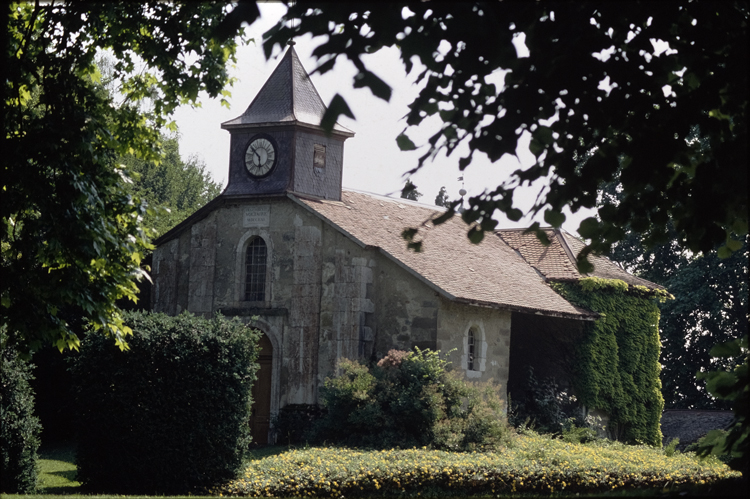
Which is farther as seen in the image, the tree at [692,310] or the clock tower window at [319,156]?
the tree at [692,310]

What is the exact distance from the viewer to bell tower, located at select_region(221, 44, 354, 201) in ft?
75.8

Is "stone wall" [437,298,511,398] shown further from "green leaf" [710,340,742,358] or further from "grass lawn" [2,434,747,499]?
"green leaf" [710,340,742,358]

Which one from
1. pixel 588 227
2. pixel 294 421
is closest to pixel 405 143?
pixel 588 227

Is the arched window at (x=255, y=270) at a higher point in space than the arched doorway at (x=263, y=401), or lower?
higher

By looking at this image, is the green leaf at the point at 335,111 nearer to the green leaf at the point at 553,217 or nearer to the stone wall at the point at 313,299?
the green leaf at the point at 553,217

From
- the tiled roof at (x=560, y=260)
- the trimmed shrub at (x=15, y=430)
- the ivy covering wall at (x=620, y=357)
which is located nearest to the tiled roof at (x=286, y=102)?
the tiled roof at (x=560, y=260)

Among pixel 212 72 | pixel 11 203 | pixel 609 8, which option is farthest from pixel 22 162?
pixel 609 8

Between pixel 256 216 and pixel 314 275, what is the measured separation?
252cm

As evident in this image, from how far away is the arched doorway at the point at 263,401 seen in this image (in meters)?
22.4

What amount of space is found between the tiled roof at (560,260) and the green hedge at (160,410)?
1323 centimetres

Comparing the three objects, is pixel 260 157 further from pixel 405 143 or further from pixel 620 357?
pixel 405 143

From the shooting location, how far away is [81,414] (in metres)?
13.6

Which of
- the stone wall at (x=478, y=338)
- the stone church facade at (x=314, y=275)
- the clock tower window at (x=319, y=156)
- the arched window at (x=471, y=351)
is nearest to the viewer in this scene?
the stone wall at (x=478, y=338)

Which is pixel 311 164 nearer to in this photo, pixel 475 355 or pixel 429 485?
pixel 475 355
